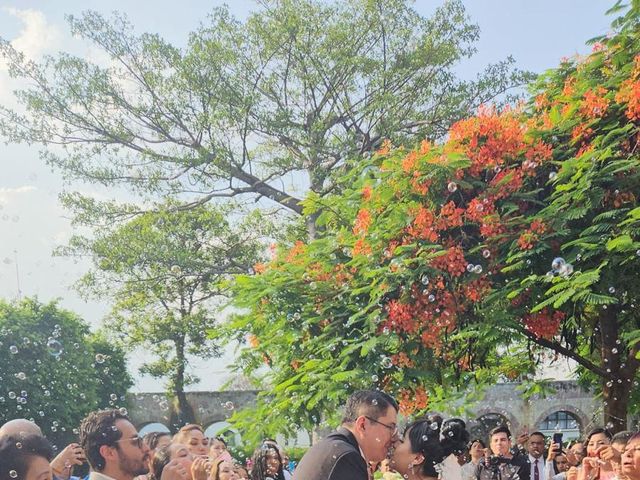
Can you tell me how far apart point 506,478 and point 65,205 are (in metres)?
15.1

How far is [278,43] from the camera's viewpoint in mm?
21375

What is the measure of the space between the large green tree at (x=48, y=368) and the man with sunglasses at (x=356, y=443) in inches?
985

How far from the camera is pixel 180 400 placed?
39406mm

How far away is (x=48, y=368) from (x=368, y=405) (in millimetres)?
29701

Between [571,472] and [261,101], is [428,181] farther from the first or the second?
[261,101]

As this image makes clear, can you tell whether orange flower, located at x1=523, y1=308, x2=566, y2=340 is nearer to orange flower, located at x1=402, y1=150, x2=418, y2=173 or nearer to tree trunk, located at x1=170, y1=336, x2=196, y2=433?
orange flower, located at x1=402, y1=150, x2=418, y2=173

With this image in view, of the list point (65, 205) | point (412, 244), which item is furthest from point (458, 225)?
point (65, 205)

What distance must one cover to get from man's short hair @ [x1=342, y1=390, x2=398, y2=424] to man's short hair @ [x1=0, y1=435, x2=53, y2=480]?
146 cm

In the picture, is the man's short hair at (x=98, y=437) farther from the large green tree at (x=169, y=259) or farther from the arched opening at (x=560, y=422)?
the arched opening at (x=560, y=422)

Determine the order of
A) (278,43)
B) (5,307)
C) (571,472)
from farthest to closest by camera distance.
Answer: (5,307) < (278,43) < (571,472)

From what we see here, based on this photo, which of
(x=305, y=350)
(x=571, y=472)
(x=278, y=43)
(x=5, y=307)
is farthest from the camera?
(x=5, y=307)

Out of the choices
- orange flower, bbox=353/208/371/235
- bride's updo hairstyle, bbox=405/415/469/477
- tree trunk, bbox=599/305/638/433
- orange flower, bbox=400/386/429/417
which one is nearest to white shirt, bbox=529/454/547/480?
tree trunk, bbox=599/305/638/433

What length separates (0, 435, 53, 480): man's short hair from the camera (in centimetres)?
427

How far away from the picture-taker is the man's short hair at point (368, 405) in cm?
431
